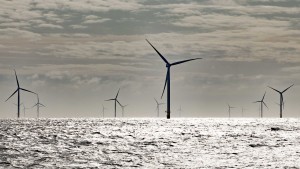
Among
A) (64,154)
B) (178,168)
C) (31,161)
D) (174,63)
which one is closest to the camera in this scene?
(178,168)

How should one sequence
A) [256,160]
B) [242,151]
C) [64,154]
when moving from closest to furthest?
[256,160]
[64,154]
[242,151]

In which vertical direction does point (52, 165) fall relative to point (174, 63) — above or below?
below

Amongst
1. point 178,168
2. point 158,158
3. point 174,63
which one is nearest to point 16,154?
point 158,158

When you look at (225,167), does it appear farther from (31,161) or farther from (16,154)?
(16,154)

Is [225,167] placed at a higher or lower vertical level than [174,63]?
lower

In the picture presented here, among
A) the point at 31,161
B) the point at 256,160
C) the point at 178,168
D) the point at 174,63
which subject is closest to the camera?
the point at 178,168

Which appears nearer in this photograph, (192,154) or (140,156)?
(140,156)

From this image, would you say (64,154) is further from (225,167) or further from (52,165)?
(225,167)

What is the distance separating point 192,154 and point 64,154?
1455cm

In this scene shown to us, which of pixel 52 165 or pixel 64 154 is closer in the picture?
pixel 52 165

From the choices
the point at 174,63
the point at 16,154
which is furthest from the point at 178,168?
the point at 174,63

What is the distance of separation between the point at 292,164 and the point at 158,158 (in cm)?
1377

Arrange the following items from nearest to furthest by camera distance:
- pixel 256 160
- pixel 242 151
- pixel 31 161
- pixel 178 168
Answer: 1. pixel 178 168
2. pixel 31 161
3. pixel 256 160
4. pixel 242 151

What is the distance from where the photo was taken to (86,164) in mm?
48938
